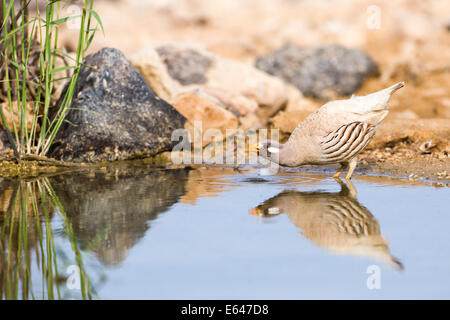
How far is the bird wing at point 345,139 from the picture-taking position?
5.95m

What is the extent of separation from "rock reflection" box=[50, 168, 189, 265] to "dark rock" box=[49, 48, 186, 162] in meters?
0.72

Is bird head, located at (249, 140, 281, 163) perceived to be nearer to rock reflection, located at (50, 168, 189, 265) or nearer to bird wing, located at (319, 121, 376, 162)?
bird wing, located at (319, 121, 376, 162)

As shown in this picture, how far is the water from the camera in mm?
3057

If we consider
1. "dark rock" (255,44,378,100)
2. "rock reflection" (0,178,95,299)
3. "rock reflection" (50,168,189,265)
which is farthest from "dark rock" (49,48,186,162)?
"dark rock" (255,44,378,100)

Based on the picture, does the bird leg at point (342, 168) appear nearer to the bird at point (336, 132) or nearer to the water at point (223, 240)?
the bird at point (336, 132)

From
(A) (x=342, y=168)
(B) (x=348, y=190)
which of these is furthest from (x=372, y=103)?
(B) (x=348, y=190)

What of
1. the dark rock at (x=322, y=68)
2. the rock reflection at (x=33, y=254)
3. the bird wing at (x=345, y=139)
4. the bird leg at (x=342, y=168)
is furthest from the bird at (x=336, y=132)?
the dark rock at (x=322, y=68)

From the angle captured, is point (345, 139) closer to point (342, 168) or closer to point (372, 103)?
point (372, 103)

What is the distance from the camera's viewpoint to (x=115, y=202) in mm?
5062

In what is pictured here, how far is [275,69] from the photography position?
1220 cm

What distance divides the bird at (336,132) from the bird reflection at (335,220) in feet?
1.68

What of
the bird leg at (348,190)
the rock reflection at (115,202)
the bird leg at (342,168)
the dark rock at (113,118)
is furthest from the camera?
the dark rock at (113,118)

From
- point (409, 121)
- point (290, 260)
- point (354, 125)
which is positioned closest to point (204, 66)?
point (409, 121)

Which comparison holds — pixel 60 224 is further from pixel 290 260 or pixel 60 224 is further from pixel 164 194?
pixel 290 260
